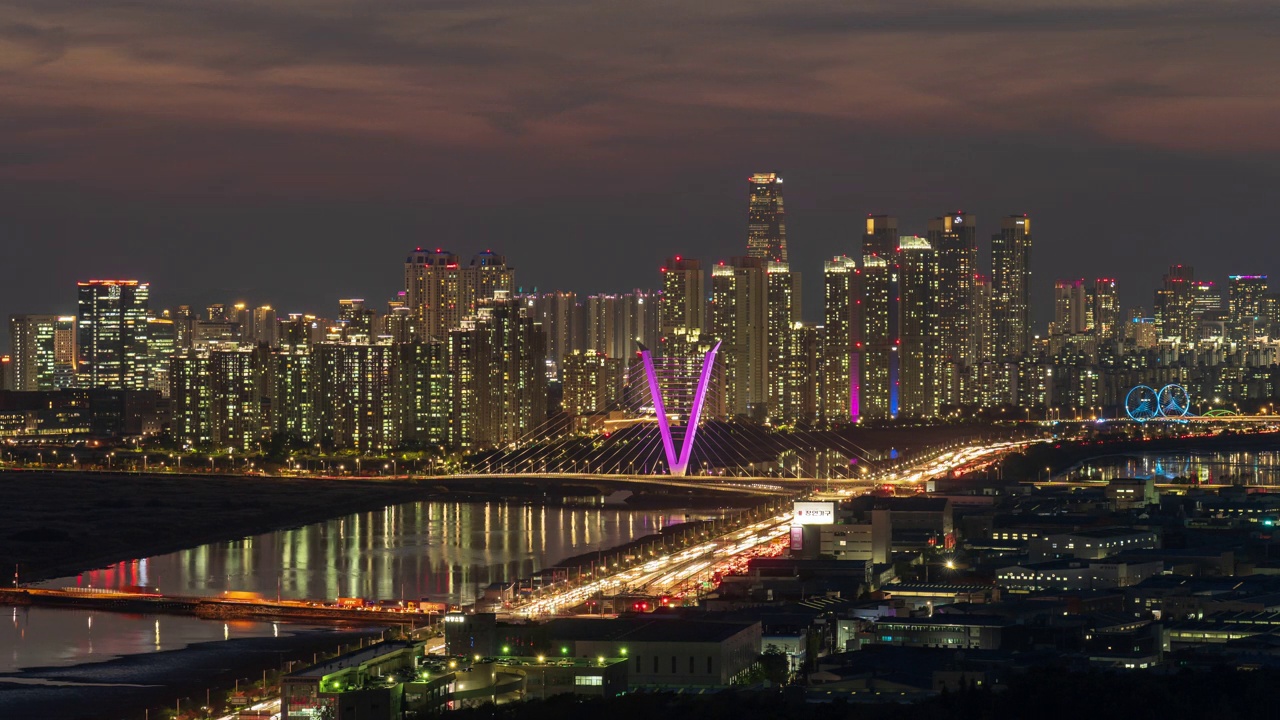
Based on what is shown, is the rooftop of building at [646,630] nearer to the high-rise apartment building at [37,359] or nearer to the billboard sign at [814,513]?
the billboard sign at [814,513]

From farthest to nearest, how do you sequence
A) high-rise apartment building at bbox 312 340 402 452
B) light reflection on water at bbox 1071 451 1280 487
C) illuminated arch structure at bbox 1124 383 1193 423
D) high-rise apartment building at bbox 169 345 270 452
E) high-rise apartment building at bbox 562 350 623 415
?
1. illuminated arch structure at bbox 1124 383 1193 423
2. high-rise apartment building at bbox 562 350 623 415
3. high-rise apartment building at bbox 169 345 270 452
4. high-rise apartment building at bbox 312 340 402 452
5. light reflection on water at bbox 1071 451 1280 487

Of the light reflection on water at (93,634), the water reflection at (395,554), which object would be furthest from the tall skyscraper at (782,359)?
the light reflection on water at (93,634)

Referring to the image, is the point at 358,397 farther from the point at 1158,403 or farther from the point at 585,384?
the point at 1158,403

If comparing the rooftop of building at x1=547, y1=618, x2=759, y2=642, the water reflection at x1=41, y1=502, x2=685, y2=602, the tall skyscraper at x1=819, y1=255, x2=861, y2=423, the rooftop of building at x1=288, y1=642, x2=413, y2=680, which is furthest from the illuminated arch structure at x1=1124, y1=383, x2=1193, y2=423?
the rooftop of building at x1=288, y1=642, x2=413, y2=680

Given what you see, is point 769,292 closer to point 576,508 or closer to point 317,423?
point 317,423

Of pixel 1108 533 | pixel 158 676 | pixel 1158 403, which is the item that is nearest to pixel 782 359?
pixel 1158 403

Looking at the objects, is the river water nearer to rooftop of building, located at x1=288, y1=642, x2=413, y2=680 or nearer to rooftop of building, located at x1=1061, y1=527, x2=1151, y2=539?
rooftop of building, located at x1=288, y1=642, x2=413, y2=680
